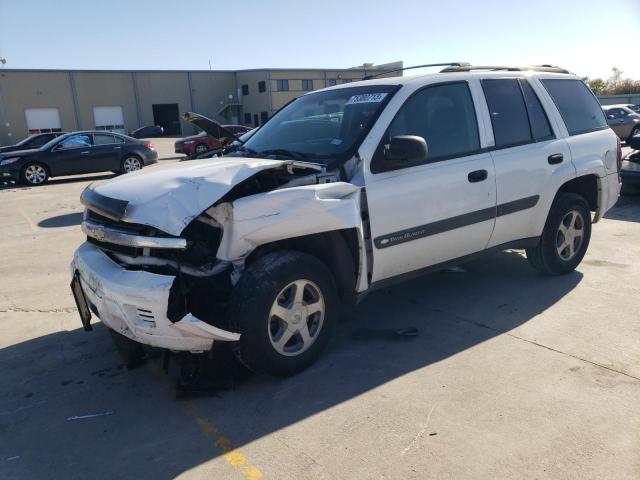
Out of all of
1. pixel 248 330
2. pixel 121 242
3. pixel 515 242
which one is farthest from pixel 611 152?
pixel 121 242

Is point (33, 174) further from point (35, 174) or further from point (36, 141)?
point (36, 141)

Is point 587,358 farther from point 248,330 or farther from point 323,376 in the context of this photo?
point 248,330

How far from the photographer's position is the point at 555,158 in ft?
16.2

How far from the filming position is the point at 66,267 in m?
6.45

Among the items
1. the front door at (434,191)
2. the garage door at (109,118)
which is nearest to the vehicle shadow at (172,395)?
the front door at (434,191)

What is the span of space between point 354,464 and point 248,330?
1.00 meters

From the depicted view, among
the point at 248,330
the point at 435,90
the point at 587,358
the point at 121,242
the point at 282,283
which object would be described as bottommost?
the point at 587,358

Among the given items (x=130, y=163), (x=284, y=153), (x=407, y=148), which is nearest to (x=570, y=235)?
(x=407, y=148)

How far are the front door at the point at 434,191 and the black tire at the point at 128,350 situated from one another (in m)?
1.75

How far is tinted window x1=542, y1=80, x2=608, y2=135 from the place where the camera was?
522cm

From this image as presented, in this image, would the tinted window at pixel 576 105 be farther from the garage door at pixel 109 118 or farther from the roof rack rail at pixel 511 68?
the garage door at pixel 109 118

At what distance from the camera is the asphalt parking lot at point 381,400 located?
273 centimetres

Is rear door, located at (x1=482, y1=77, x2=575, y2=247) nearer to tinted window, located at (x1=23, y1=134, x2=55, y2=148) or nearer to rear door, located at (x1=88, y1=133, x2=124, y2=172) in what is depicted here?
rear door, located at (x1=88, y1=133, x2=124, y2=172)

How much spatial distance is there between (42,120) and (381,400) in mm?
51913
